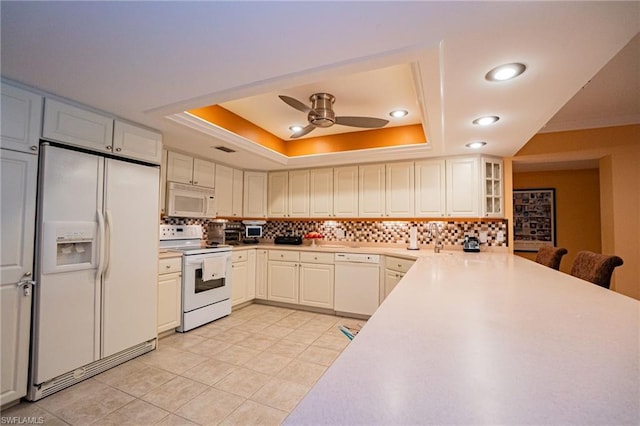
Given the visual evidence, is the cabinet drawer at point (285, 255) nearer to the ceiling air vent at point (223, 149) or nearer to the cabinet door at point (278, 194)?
the cabinet door at point (278, 194)

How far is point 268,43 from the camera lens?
5.09 ft

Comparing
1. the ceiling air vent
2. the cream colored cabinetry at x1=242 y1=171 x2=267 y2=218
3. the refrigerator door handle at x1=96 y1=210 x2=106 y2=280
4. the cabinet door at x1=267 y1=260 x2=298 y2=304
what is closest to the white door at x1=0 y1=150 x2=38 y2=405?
the refrigerator door handle at x1=96 y1=210 x2=106 y2=280

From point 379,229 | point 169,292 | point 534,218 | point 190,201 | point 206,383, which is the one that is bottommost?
point 206,383

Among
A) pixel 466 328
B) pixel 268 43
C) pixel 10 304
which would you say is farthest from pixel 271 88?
pixel 10 304

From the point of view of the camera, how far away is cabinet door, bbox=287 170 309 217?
15.3 ft

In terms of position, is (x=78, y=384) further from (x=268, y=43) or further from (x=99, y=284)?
(x=268, y=43)

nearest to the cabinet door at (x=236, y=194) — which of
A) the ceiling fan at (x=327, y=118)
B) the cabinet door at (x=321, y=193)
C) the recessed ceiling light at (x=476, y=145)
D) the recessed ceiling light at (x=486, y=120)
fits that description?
the cabinet door at (x=321, y=193)

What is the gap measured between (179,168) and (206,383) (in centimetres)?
249

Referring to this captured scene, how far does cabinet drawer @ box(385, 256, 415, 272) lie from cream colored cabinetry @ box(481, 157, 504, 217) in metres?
1.23

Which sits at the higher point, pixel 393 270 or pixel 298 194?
pixel 298 194

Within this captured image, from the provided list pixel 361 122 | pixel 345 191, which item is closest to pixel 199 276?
pixel 345 191

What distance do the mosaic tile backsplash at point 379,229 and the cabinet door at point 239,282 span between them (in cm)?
73

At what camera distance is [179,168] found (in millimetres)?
3664

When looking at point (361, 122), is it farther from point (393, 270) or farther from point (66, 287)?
point (66, 287)
